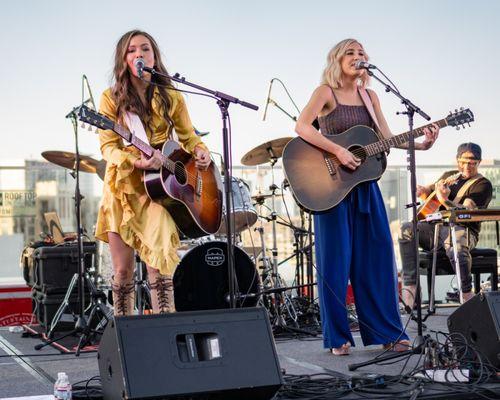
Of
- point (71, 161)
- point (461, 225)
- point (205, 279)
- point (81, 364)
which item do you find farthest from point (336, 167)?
point (461, 225)

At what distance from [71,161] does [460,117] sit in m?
3.21

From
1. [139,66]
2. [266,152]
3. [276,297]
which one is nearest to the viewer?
[139,66]

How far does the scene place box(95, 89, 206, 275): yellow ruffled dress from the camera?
13.9 ft

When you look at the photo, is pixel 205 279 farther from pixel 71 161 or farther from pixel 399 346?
pixel 399 346

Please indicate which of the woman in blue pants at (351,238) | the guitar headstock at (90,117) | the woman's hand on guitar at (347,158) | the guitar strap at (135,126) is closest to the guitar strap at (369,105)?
the woman in blue pants at (351,238)

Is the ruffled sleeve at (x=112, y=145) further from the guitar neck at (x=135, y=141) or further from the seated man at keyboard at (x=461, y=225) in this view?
the seated man at keyboard at (x=461, y=225)

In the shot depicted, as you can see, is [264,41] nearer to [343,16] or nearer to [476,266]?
[343,16]

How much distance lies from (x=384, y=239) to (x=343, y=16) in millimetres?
6093

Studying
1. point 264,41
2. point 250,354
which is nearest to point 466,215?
point 250,354

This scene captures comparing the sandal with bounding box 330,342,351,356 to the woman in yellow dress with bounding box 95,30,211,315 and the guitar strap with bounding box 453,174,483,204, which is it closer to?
the woman in yellow dress with bounding box 95,30,211,315

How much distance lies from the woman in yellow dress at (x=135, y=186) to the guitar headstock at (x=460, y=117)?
1.59m

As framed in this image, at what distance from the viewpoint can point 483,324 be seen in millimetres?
3654

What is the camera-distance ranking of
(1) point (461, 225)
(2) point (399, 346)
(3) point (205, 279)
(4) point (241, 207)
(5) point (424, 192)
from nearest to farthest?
(2) point (399, 346), (3) point (205, 279), (4) point (241, 207), (1) point (461, 225), (5) point (424, 192)

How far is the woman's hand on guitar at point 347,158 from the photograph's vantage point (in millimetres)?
4559
